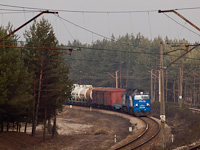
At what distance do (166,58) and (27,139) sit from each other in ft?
242

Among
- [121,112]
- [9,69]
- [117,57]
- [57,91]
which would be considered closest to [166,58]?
[117,57]

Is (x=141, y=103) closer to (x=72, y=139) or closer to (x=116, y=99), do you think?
(x=116, y=99)

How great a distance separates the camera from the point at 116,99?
53.6 meters

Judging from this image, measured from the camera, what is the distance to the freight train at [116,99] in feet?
142

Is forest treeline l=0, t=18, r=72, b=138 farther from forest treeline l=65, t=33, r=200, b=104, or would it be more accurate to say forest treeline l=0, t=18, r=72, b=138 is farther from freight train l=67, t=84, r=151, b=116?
forest treeline l=65, t=33, r=200, b=104

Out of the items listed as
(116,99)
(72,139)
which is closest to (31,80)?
(72,139)

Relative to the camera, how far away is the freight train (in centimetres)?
4316

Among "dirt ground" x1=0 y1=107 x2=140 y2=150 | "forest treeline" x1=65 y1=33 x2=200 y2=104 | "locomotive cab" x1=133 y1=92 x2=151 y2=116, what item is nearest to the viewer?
"dirt ground" x1=0 y1=107 x2=140 y2=150

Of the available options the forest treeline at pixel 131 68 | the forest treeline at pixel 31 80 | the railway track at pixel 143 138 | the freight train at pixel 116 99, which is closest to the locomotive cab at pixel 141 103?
the freight train at pixel 116 99

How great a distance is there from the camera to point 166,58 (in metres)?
99.8

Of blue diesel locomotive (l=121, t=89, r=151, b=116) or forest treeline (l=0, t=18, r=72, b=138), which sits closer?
forest treeline (l=0, t=18, r=72, b=138)

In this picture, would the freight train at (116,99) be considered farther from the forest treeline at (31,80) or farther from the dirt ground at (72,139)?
the forest treeline at (31,80)

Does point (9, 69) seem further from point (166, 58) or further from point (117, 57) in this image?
point (117, 57)

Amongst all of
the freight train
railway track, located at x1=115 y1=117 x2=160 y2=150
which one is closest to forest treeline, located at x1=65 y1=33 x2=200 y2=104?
the freight train
